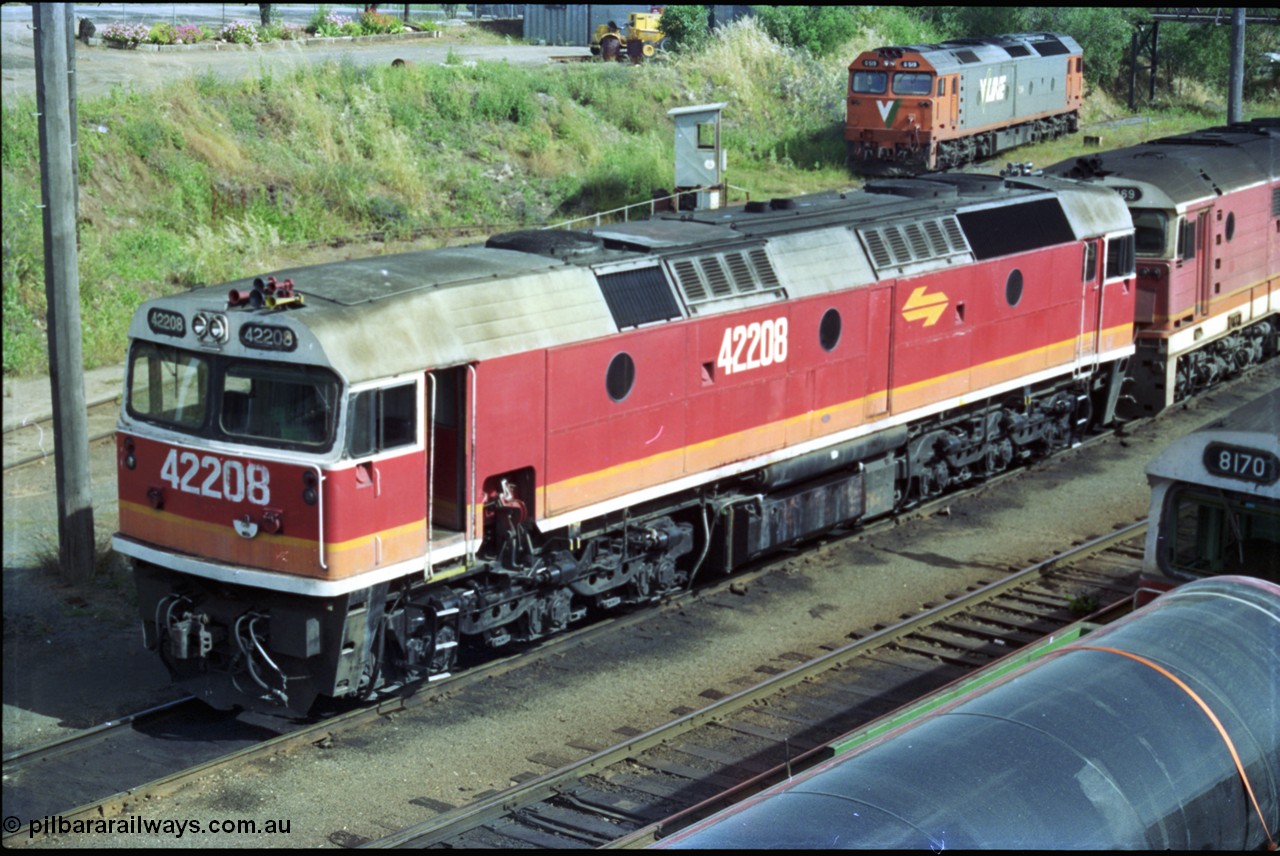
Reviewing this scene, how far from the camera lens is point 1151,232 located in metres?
22.4

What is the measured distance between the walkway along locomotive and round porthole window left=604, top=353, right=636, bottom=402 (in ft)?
69.1

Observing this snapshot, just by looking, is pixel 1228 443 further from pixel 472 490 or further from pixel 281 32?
pixel 281 32

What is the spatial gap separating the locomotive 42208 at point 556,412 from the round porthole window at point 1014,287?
71mm

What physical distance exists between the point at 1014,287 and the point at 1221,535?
8526 mm

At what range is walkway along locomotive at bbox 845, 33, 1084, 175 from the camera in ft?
111

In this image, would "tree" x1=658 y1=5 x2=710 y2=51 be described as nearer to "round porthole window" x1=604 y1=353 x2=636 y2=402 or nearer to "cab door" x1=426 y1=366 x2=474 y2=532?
"round porthole window" x1=604 y1=353 x2=636 y2=402

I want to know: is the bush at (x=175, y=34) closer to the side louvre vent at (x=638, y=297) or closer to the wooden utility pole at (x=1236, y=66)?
the wooden utility pole at (x=1236, y=66)

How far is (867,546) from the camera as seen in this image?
17.7m

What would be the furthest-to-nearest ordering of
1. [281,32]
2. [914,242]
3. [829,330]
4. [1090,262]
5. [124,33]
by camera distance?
[281,32]
[124,33]
[1090,262]
[914,242]
[829,330]

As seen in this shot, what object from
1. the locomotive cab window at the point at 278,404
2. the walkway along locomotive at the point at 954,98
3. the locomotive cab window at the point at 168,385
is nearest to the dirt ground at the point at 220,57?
the walkway along locomotive at the point at 954,98

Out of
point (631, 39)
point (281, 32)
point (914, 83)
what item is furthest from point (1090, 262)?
point (281, 32)

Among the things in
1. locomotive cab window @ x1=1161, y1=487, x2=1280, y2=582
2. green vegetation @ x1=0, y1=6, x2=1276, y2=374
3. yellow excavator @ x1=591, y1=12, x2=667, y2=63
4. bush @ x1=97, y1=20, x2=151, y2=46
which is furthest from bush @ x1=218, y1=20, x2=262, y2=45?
locomotive cab window @ x1=1161, y1=487, x2=1280, y2=582

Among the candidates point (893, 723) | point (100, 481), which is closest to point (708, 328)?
point (893, 723)

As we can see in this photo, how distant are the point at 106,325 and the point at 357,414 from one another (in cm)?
1423
